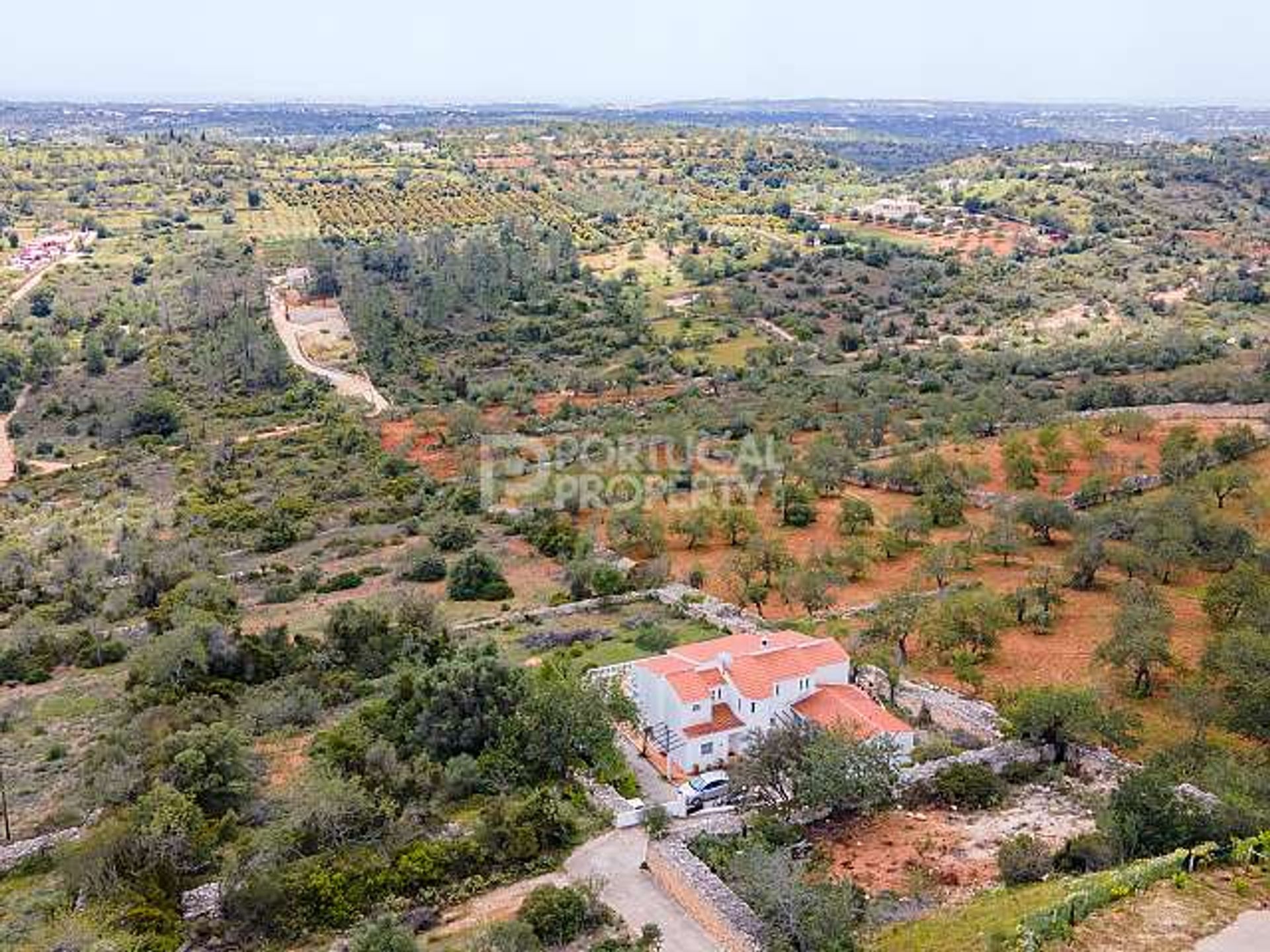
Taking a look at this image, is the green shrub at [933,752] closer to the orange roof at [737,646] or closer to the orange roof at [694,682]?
the orange roof at [737,646]

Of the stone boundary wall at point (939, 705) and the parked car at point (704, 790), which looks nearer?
the parked car at point (704, 790)

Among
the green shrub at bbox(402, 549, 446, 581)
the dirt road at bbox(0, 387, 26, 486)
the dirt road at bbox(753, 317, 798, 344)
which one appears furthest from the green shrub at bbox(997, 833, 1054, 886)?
the dirt road at bbox(753, 317, 798, 344)

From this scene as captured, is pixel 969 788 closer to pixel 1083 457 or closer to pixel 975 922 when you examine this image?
pixel 975 922

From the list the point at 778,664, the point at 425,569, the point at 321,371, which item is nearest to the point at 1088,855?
the point at 778,664

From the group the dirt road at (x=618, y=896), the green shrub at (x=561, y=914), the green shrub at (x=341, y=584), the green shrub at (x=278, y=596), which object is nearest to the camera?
the green shrub at (x=561, y=914)

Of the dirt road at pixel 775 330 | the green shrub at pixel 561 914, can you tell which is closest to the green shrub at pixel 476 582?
the green shrub at pixel 561 914

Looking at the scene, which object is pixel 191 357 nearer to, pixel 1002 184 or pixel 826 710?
pixel 826 710
